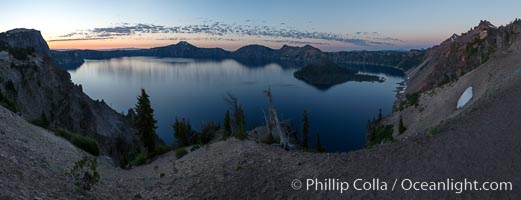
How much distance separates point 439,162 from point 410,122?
5363 cm

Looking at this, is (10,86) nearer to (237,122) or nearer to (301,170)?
(237,122)

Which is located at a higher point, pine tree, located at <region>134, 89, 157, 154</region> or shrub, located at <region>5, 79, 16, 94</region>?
shrub, located at <region>5, 79, 16, 94</region>

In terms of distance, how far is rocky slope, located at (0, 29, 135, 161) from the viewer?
6888 centimetres

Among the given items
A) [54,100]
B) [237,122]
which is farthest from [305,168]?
[54,100]

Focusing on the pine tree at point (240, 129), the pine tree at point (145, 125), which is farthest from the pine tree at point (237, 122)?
the pine tree at point (145, 125)

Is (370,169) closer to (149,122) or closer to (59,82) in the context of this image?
(149,122)

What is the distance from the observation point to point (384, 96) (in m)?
194

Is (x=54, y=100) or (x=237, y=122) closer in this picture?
(x=237, y=122)

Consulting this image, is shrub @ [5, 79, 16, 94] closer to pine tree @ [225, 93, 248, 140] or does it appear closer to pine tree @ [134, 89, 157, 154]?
pine tree @ [134, 89, 157, 154]

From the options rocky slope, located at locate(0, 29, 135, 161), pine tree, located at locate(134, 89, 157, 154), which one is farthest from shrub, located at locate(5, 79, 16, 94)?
pine tree, located at locate(134, 89, 157, 154)

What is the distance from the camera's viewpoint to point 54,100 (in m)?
79.9

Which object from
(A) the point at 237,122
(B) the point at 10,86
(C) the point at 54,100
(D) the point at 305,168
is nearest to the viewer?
(D) the point at 305,168

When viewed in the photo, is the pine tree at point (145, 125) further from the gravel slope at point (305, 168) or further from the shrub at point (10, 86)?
the shrub at point (10, 86)

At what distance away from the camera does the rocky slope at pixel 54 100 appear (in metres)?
68.9
